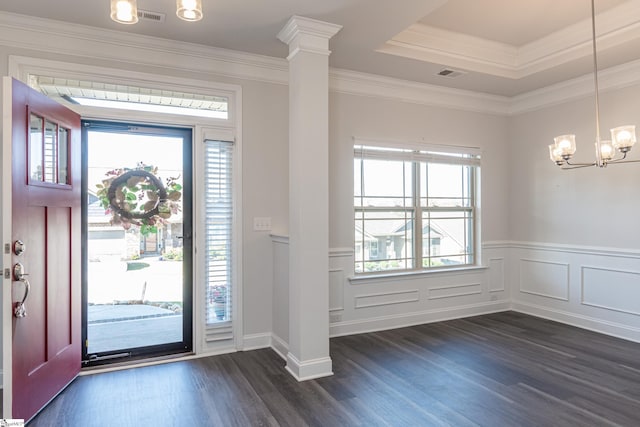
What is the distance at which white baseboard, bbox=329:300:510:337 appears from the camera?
14.0ft

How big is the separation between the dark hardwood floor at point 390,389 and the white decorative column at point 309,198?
0.29 metres

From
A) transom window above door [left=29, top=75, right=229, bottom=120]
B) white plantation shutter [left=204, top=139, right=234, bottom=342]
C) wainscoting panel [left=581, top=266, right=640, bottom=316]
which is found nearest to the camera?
transom window above door [left=29, top=75, right=229, bottom=120]

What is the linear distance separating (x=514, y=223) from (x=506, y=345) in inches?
78.6

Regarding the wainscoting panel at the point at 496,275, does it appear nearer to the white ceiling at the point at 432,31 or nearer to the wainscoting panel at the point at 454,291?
the wainscoting panel at the point at 454,291

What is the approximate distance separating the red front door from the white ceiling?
95 centimetres

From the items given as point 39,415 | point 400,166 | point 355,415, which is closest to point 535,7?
point 400,166

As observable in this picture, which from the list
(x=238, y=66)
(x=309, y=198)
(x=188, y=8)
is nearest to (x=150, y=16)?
(x=238, y=66)

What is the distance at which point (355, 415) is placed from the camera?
2561 millimetres

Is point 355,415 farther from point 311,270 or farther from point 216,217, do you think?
point 216,217

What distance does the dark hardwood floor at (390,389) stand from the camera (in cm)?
253

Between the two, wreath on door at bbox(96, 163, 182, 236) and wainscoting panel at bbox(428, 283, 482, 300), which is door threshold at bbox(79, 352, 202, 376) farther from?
wainscoting panel at bbox(428, 283, 482, 300)

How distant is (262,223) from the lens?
3842 mm

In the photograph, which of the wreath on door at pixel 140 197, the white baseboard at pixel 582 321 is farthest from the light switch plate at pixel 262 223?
the white baseboard at pixel 582 321

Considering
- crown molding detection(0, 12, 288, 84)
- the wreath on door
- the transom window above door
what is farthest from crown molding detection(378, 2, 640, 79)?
the wreath on door
